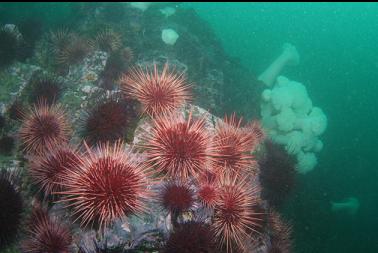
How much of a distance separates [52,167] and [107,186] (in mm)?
1473

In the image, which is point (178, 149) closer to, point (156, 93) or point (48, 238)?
point (156, 93)

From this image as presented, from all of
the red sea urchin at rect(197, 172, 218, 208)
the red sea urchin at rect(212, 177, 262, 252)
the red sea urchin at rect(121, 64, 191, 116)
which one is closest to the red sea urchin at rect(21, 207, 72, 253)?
the red sea urchin at rect(197, 172, 218, 208)

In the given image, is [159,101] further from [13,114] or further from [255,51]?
[255,51]

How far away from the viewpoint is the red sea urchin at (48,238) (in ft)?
14.6

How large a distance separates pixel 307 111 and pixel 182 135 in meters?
14.0

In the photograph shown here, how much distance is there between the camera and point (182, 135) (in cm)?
479

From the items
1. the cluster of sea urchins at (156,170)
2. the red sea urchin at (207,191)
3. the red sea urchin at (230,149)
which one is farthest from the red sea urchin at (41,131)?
the red sea urchin at (230,149)

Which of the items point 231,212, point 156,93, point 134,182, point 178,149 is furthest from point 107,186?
point 156,93

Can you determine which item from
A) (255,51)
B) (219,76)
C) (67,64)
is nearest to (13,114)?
(67,64)

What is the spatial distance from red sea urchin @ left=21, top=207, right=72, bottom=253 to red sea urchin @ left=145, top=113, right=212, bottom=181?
5.36 feet

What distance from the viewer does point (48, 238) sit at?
4.50m

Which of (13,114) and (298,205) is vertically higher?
(298,205)

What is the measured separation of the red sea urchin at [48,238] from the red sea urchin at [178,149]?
5.36 feet

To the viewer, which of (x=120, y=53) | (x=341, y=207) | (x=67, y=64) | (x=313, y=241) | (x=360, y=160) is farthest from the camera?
(x=360, y=160)
